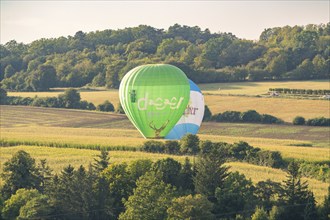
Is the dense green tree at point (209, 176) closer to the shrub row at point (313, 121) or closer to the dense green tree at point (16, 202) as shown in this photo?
the dense green tree at point (16, 202)

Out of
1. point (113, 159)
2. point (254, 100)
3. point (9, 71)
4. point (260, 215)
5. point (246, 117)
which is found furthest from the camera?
point (9, 71)

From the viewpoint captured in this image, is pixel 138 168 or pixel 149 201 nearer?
pixel 149 201

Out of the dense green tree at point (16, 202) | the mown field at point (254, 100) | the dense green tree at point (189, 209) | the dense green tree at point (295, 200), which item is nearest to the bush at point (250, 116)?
the mown field at point (254, 100)

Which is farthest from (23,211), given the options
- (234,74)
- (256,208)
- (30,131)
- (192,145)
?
(234,74)

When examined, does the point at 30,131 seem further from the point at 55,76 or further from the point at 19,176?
the point at 55,76

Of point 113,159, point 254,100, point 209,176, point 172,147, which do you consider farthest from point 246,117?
point 209,176

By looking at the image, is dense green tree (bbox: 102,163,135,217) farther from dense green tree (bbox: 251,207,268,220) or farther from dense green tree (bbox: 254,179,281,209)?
dense green tree (bbox: 251,207,268,220)

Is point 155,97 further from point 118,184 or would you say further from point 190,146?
→ point 118,184
